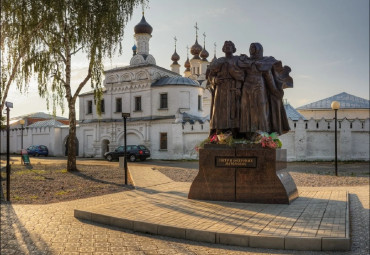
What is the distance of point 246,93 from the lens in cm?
786

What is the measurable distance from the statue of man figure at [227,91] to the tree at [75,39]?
9.02 m

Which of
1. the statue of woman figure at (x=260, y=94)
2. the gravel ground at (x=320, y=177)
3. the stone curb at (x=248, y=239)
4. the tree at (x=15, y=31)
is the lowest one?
the gravel ground at (x=320, y=177)

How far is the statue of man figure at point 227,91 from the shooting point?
797cm

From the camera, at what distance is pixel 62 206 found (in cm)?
790

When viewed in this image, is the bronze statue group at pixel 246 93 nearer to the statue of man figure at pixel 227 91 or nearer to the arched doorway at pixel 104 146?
the statue of man figure at pixel 227 91

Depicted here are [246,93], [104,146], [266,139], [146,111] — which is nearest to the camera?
[266,139]

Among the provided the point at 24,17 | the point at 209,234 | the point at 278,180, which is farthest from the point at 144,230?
the point at 24,17

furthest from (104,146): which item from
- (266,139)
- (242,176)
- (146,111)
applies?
(266,139)

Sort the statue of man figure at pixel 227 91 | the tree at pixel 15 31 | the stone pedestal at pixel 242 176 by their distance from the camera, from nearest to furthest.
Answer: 1. the stone pedestal at pixel 242 176
2. the statue of man figure at pixel 227 91
3. the tree at pixel 15 31

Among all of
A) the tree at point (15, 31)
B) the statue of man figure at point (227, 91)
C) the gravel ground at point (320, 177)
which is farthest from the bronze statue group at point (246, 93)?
the tree at point (15, 31)

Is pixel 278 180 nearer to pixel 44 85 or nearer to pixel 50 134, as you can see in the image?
pixel 44 85

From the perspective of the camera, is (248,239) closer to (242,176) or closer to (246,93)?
(242,176)

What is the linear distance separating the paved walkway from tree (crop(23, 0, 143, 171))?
33.9 ft

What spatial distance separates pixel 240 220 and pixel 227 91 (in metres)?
3.35
